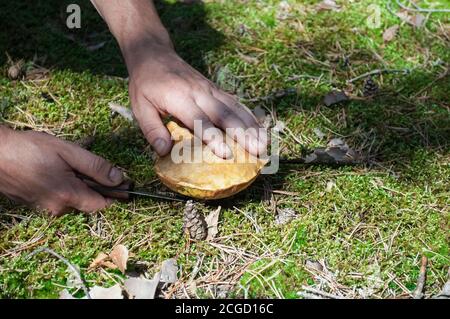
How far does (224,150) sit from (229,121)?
0.16 meters

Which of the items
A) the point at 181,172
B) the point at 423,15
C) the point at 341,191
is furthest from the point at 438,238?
the point at 423,15

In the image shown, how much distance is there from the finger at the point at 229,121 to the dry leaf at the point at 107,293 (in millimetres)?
834

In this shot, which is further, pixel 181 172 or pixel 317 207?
pixel 317 207

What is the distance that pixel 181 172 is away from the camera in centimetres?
233

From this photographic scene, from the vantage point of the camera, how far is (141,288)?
2.14 meters

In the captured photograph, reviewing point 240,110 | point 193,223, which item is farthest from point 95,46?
point 193,223

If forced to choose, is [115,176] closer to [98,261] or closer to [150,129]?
[150,129]

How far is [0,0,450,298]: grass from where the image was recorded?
89.7 inches

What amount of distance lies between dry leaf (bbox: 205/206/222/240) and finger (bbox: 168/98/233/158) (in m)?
0.31

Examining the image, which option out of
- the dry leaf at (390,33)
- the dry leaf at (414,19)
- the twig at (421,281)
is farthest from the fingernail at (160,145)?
the dry leaf at (414,19)

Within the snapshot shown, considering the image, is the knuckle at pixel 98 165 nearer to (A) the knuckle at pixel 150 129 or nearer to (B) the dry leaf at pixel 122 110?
(A) the knuckle at pixel 150 129

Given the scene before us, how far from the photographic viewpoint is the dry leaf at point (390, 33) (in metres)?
3.61

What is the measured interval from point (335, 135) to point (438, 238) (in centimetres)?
81

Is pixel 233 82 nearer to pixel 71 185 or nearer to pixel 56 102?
pixel 56 102
